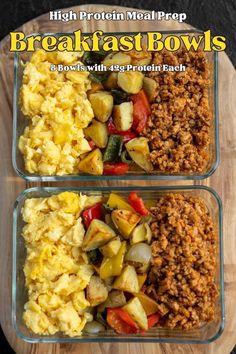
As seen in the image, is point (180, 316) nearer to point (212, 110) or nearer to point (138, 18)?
point (212, 110)

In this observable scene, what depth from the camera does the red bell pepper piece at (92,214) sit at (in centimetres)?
279

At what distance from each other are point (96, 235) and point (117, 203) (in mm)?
187

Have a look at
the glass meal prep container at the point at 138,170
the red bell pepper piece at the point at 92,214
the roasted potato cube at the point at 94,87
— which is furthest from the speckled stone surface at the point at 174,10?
the red bell pepper piece at the point at 92,214

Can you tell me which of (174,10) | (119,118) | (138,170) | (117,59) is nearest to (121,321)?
(138,170)

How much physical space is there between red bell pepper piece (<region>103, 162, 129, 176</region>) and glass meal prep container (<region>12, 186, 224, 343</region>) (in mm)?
79

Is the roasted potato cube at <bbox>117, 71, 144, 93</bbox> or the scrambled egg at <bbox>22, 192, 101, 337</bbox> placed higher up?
the roasted potato cube at <bbox>117, 71, 144, 93</bbox>

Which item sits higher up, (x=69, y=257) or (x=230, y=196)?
(x=230, y=196)

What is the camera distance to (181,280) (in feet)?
8.85

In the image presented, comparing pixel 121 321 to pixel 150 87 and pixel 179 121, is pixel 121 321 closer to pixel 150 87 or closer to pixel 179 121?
pixel 179 121

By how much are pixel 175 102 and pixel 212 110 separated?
21 centimetres

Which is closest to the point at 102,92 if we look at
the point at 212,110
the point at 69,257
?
the point at 212,110

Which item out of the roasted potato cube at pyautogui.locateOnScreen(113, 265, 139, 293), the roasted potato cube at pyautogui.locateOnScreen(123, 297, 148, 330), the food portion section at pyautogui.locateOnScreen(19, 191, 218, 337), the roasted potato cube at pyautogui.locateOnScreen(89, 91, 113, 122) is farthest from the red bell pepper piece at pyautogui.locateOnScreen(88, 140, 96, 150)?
the roasted potato cube at pyautogui.locateOnScreen(123, 297, 148, 330)

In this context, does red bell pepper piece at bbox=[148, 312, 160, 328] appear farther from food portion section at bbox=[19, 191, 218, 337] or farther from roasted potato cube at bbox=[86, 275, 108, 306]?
roasted potato cube at bbox=[86, 275, 108, 306]

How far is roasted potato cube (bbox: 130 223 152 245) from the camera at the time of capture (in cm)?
271
